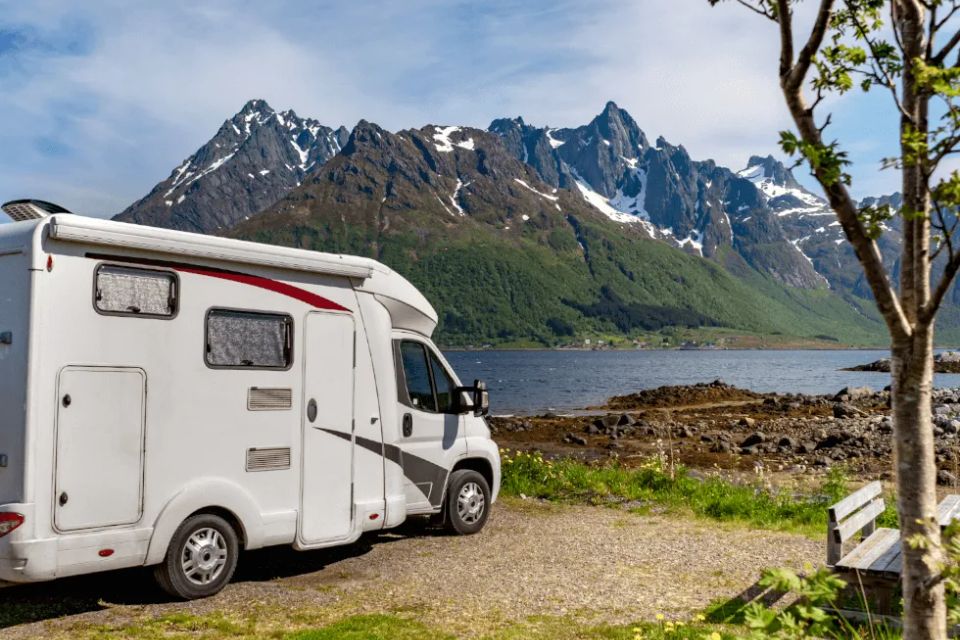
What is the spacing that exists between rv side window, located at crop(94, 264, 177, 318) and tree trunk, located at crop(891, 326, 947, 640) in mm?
6600

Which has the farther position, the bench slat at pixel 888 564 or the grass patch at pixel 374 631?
the grass patch at pixel 374 631

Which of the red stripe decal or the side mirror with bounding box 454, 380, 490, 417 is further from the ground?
the red stripe decal

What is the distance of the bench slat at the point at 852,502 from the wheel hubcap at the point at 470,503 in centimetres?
494

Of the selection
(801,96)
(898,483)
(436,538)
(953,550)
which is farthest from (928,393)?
(436,538)

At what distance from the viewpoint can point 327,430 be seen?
9.70 meters

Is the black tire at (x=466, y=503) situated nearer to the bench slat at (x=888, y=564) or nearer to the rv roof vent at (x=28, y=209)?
the bench slat at (x=888, y=564)

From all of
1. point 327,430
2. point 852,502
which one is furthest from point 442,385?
point 852,502

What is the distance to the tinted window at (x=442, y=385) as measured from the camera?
37.6 feet

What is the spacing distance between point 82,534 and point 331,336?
10.9ft

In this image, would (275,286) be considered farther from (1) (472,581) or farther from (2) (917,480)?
(2) (917,480)

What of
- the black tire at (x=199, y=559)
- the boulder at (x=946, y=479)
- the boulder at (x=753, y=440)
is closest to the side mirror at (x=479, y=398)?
the black tire at (x=199, y=559)

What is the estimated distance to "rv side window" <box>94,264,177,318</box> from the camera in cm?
803

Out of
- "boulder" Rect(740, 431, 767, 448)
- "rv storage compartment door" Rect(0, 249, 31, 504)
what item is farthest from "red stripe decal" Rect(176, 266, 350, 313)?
"boulder" Rect(740, 431, 767, 448)

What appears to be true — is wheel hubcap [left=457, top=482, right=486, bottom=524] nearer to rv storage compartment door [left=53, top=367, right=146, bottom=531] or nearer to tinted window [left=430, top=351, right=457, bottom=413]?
tinted window [left=430, top=351, right=457, bottom=413]
